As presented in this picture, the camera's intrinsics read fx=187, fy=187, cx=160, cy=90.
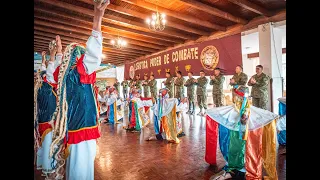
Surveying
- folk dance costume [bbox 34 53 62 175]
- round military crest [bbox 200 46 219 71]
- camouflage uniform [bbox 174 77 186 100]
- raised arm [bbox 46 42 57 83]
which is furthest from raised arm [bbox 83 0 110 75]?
camouflage uniform [bbox 174 77 186 100]

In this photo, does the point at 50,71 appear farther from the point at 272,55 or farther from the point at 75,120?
the point at 272,55

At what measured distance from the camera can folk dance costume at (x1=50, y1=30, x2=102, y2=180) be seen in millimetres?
1819

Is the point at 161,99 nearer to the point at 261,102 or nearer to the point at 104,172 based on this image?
the point at 104,172

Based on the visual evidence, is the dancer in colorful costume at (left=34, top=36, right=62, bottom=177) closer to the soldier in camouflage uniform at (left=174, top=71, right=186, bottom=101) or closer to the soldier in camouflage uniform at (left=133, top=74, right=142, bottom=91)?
the soldier in camouflage uniform at (left=174, top=71, right=186, bottom=101)

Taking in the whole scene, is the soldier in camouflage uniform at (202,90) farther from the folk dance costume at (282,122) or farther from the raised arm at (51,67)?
the raised arm at (51,67)

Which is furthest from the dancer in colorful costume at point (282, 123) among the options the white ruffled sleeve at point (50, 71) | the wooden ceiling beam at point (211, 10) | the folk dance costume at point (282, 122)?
the white ruffled sleeve at point (50, 71)

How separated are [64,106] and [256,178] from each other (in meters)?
2.35

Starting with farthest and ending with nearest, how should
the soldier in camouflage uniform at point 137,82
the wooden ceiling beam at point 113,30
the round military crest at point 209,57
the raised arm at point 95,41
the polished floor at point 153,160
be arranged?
the soldier in camouflage uniform at point 137,82, the round military crest at point 209,57, the wooden ceiling beam at point 113,30, the polished floor at point 153,160, the raised arm at point 95,41

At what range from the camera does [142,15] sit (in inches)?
196

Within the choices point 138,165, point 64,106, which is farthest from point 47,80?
point 138,165

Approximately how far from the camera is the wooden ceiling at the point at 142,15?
4434mm

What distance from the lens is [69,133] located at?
1.84m

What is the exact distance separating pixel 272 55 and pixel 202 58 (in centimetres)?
191

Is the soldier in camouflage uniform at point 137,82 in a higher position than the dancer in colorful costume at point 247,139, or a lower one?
higher
